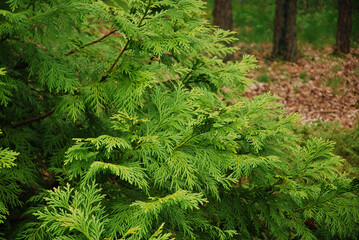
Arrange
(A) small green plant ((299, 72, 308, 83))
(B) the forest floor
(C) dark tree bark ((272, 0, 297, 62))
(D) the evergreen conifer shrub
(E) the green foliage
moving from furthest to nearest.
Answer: (C) dark tree bark ((272, 0, 297, 62))
(A) small green plant ((299, 72, 308, 83))
(B) the forest floor
(E) the green foliage
(D) the evergreen conifer shrub

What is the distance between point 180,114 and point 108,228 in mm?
867


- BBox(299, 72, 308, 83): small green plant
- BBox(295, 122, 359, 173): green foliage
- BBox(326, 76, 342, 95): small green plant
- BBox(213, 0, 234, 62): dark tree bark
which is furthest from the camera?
BBox(299, 72, 308, 83): small green plant

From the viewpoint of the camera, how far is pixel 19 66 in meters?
2.82

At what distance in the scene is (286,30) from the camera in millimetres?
10109

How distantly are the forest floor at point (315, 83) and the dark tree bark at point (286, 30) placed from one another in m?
0.37

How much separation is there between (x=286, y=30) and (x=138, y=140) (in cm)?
952

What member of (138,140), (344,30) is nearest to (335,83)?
(344,30)

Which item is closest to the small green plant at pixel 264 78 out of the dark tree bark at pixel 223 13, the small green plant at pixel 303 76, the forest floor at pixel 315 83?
the forest floor at pixel 315 83

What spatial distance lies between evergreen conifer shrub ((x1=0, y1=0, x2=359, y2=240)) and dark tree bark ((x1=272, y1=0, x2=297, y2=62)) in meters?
8.04

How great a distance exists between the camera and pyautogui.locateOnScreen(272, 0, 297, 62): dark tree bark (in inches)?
390

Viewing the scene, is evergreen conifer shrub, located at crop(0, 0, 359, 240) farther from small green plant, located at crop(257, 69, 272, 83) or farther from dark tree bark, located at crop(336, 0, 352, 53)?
dark tree bark, located at crop(336, 0, 352, 53)

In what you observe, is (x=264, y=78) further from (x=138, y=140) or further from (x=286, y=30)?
(x=138, y=140)

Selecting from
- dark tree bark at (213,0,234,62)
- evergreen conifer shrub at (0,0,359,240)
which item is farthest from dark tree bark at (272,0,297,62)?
evergreen conifer shrub at (0,0,359,240)

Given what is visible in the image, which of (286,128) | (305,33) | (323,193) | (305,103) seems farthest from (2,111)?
Result: (305,33)
